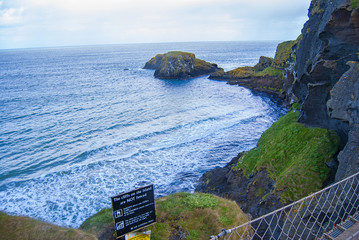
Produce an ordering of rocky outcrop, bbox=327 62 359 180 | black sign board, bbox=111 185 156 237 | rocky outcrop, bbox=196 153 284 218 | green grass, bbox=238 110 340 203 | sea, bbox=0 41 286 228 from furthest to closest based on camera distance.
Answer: sea, bbox=0 41 286 228 → rocky outcrop, bbox=196 153 284 218 → green grass, bbox=238 110 340 203 → rocky outcrop, bbox=327 62 359 180 → black sign board, bbox=111 185 156 237

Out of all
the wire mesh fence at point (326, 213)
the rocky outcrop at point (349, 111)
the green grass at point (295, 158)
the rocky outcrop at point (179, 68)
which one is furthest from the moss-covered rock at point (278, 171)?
the rocky outcrop at point (179, 68)

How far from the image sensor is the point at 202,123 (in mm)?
36125

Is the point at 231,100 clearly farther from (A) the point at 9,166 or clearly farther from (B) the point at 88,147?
(A) the point at 9,166

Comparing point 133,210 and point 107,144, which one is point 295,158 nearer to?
point 133,210

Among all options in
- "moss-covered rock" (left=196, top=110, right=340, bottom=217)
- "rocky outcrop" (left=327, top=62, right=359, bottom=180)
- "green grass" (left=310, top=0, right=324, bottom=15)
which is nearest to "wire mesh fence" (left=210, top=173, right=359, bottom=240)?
"rocky outcrop" (left=327, top=62, right=359, bottom=180)

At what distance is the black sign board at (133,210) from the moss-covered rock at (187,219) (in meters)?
1.84

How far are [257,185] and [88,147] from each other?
2014 cm

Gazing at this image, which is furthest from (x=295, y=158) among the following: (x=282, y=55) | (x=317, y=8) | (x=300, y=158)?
(x=282, y=55)

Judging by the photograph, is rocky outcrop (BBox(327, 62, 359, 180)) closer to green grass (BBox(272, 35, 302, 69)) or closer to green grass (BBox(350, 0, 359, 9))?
green grass (BBox(350, 0, 359, 9))

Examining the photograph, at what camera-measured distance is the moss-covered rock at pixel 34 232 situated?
962cm

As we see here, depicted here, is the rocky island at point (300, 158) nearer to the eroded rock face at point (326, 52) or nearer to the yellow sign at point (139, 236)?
the eroded rock face at point (326, 52)

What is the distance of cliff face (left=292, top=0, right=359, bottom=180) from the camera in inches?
527

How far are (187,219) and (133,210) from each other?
3.68 metres

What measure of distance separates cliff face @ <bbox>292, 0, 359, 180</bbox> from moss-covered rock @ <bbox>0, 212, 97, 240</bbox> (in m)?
12.1
